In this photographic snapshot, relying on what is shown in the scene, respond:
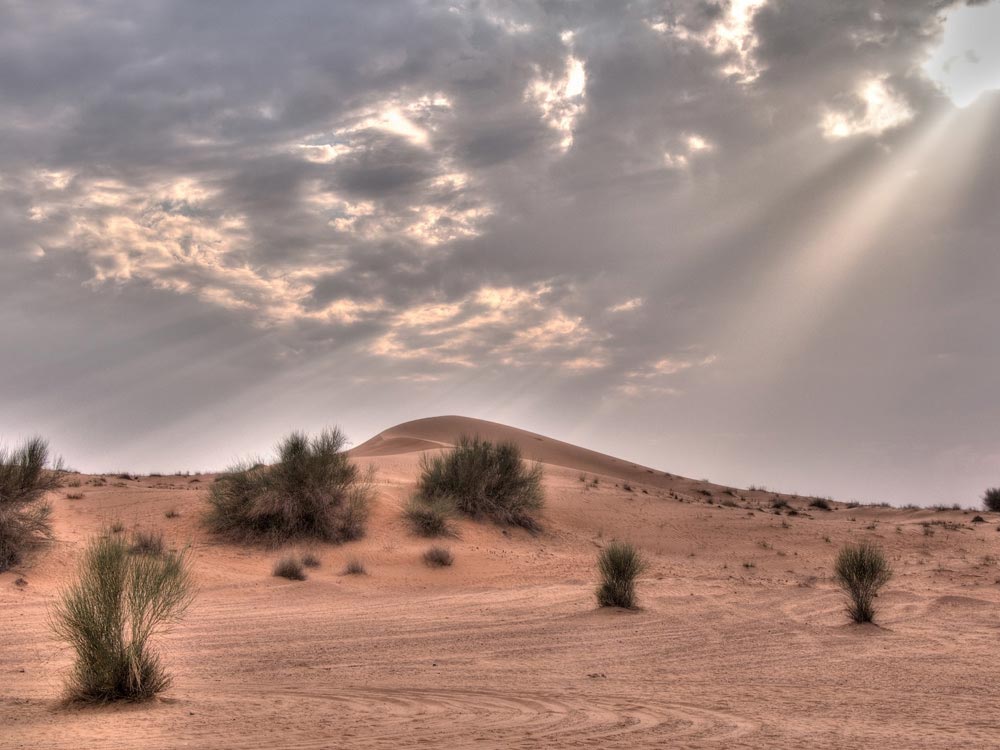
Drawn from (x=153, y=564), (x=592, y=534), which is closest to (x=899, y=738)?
(x=153, y=564)

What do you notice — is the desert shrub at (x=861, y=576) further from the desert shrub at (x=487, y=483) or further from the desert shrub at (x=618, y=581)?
the desert shrub at (x=487, y=483)

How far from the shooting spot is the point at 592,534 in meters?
30.6

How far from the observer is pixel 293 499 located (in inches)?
991

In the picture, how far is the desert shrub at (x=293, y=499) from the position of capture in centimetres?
2478

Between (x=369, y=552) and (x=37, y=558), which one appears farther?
(x=369, y=552)

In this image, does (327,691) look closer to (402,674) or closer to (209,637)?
(402,674)

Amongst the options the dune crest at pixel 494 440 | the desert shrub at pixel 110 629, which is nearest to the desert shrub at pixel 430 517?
the desert shrub at pixel 110 629

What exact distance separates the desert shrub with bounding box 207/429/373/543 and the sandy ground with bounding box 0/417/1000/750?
2.80 feet

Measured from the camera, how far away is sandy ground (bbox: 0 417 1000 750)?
755cm

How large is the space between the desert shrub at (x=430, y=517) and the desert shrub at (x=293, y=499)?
142 cm

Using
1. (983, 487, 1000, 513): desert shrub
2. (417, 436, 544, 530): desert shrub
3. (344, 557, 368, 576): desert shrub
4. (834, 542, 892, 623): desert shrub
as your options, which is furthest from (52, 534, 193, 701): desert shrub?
(983, 487, 1000, 513): desert shrub

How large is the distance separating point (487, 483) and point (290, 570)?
11123 mm

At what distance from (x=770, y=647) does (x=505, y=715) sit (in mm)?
5714

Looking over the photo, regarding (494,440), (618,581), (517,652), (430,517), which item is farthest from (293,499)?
(494,440)
